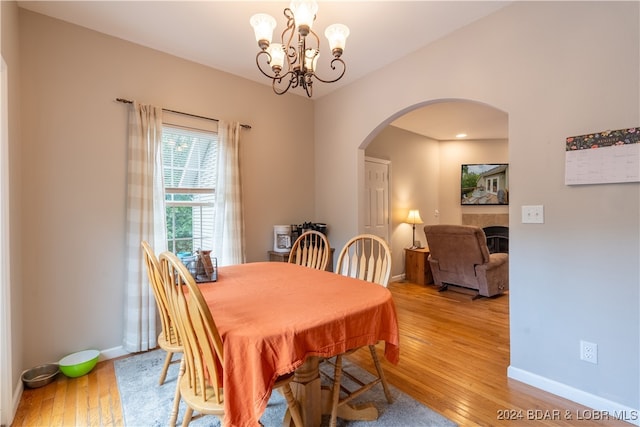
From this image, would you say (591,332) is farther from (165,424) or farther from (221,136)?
(221,136)

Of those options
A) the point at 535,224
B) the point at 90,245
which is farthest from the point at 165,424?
the point at 535,224

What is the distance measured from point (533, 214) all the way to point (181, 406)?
2630mm

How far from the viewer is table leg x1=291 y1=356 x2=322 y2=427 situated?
147 centimetres

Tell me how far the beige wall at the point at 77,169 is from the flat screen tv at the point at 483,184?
16.3 feet

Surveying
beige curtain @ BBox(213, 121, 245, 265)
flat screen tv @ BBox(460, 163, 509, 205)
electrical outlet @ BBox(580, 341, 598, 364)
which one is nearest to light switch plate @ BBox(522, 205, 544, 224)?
electrical outlet @ BBox(580, 341, 598, 364)

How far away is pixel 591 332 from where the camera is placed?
71.0 inches

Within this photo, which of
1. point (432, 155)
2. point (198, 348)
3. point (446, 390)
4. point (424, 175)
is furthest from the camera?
point (432, 155)

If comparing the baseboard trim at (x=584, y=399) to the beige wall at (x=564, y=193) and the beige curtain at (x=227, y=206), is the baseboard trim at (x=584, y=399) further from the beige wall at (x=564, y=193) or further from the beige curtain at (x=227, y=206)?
the beige curtain at (x=227, y=206)

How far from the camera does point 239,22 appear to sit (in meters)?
2.35

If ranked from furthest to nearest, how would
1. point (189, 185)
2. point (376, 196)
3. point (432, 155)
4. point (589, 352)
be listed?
1. point (432, 155)
2. point (376, 196)
3. point (189, 185)
4. point (589, 352)

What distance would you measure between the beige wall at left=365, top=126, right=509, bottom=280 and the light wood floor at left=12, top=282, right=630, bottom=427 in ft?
7.31

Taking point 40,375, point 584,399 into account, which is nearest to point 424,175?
point 584,399

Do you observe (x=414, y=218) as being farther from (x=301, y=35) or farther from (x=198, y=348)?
(x=198, y=348)

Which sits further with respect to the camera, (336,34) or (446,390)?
(446,390)
